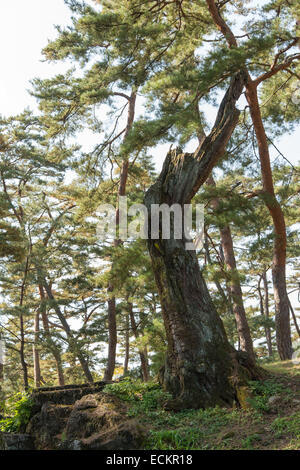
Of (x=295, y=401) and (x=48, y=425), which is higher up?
(x=295, y=401)

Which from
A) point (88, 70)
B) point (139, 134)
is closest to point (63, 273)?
point (88, 70)

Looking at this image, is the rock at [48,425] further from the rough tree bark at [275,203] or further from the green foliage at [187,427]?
the rough tree bark at [275,203]

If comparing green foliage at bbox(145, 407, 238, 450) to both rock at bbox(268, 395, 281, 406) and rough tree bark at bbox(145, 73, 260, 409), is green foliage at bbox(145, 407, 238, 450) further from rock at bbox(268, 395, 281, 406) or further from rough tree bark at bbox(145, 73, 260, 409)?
rock at bbox(268, 395, 281, 406)

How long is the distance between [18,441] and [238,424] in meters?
2.57

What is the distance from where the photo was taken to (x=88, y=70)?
1025 cm

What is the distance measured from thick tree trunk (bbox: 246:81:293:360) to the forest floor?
3991mm

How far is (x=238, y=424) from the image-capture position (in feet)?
14.6

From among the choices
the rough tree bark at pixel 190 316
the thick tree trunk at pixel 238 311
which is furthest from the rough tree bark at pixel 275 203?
the rough tree bark at pixel 190 316

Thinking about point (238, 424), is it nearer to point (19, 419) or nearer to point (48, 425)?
point (48, 425)

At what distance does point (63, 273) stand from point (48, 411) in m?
12.8

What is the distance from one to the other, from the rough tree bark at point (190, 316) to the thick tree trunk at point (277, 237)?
7.76 ft

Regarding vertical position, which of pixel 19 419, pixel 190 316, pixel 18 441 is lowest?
pixel 18 441

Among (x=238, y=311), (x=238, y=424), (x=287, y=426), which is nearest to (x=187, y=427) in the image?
(x=238, y=424)
